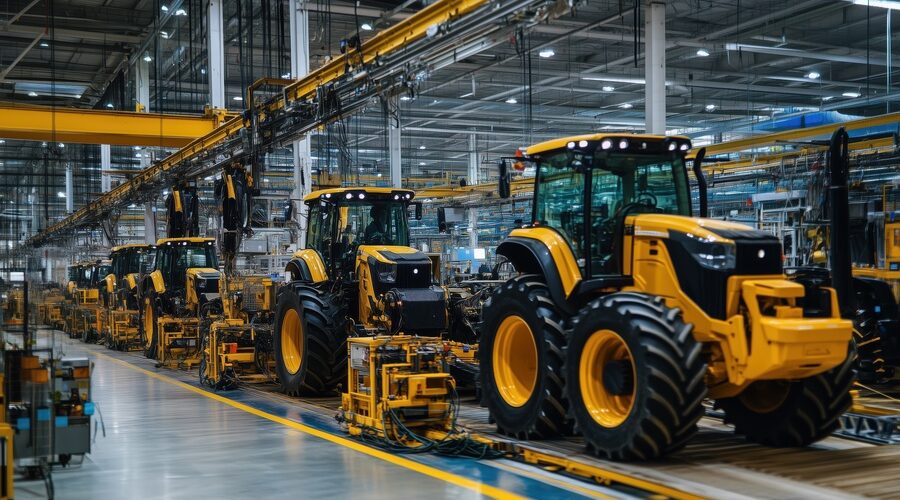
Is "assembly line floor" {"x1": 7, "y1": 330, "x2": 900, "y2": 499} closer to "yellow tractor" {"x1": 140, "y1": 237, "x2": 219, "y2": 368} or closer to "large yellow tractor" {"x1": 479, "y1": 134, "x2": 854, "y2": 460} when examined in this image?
"large yellow tractor" {"x1": 479, "y1": 134, "x2": 854, "y2": 460}

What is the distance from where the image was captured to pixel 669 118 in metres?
35.3

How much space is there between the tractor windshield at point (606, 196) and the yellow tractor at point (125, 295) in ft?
52.8

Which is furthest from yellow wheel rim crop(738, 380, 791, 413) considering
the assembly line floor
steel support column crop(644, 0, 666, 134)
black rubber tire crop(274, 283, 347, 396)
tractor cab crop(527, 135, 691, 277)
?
steel support column crop(644, 0, 666, 134)

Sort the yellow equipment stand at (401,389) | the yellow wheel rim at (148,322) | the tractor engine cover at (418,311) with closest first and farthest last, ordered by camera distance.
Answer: the yellow equipment stand at (401,389) → the tractor engine cover at (418,311) → the yellow wheel rim at (148,322)

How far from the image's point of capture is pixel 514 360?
9.09 m

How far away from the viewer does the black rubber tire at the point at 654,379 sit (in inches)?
272

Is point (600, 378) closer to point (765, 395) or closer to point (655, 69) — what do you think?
point (765, 395)

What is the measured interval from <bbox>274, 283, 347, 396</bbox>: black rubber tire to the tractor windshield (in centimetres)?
428

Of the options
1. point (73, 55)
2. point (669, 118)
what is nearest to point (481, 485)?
point (73, 55)

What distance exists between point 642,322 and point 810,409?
175 centimetres

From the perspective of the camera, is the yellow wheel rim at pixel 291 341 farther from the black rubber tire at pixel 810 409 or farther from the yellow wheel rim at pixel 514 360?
the black rubber tire at pixel 810 409

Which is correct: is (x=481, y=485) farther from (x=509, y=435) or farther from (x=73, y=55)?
Result: (x=73, y=55)

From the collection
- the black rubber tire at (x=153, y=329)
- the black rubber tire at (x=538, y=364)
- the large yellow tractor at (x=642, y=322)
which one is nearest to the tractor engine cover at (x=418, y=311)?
the large yellow tractor at (x=642, y=322)

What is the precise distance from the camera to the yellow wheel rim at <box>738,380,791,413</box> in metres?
7.80
